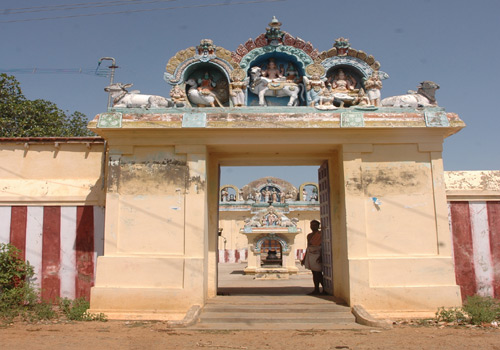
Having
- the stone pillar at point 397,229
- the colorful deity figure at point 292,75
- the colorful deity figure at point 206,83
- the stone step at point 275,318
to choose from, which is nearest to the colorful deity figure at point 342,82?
the colorful deity figure at point 292,75

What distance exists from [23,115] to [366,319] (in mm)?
18137

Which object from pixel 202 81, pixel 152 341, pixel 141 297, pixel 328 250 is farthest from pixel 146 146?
pixel 328 250

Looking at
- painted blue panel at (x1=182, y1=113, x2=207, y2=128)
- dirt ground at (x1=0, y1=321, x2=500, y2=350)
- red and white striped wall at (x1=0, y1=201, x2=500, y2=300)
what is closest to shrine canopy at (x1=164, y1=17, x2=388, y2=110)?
painted blue panel at (x1=182, y1=113, x2=207, y2=128)

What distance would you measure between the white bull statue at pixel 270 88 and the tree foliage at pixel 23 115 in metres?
14.0

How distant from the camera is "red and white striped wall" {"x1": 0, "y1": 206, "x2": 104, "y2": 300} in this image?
912 centimetres

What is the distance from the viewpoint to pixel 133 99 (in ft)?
28.3

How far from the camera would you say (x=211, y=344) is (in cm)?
605

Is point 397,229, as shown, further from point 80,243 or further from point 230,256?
point 230,256

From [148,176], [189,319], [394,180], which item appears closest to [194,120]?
[148,176]

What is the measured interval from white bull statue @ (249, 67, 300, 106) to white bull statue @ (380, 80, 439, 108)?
5.71 ft

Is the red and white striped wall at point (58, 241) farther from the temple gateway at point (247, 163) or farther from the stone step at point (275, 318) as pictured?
the stone step at point (275, 318)

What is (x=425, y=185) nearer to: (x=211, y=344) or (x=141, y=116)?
(x=211, y=344)

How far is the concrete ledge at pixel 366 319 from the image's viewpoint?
6863mm

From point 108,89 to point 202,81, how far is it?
1896 mm
